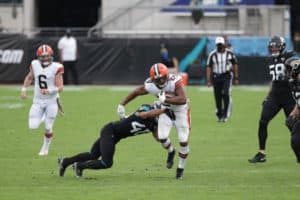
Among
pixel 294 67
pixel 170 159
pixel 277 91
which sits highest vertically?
pixel 294 67

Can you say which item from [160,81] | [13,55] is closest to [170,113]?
[160,81]

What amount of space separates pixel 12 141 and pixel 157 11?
18.7 m

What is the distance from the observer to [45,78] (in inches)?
549

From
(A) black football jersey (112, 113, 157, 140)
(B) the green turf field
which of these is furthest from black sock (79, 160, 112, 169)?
(A) black football jersey (112, 113, 157, 140)

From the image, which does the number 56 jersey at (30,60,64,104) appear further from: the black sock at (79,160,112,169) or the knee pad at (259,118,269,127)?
the knee pad at (259,118,269,127)

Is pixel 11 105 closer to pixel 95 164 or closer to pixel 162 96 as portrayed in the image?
pixel 95 164

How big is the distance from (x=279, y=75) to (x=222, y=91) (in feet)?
21.2

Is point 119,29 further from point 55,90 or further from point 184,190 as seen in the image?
point 184,190

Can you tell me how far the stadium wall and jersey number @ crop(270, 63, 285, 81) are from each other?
17177mm

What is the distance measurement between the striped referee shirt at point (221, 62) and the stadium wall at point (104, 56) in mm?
10773

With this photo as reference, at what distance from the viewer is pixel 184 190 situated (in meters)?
10.5

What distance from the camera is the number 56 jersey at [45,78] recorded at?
13.9m

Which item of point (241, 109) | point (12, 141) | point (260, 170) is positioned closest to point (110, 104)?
point (241, 109)

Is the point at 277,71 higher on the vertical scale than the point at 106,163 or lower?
higher
